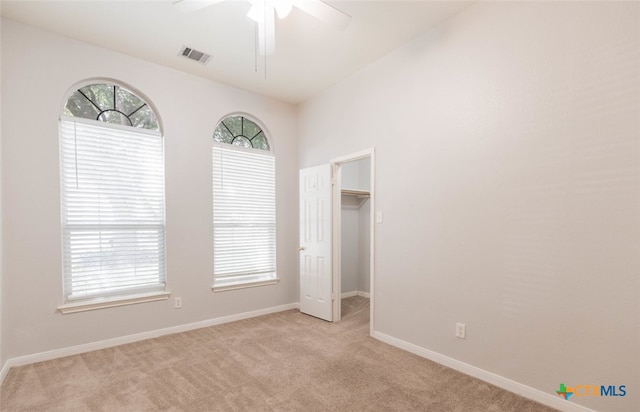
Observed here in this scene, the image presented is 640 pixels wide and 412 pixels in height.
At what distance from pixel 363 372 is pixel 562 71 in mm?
2690

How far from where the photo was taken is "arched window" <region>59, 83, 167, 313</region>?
9.85ft

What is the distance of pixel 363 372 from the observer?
2.59 meters

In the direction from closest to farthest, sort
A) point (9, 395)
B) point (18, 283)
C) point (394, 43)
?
1. point (9, 395)
2. point (18, 283)
3. point (394, 43)

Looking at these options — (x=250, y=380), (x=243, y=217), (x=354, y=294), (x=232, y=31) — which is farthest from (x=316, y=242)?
(x=232, y=31)

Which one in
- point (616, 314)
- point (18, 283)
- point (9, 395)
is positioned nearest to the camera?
point (616, 314)

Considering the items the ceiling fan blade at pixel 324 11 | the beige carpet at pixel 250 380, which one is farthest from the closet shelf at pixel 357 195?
the ceiling fan blade at pixel 324 11

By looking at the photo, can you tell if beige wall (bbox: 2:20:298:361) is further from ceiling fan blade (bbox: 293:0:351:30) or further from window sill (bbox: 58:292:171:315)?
ceiling fan blade (bbox: 293:0:351:30)

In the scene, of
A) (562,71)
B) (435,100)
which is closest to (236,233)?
(435,100)

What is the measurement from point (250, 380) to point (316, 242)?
1969 millimetres

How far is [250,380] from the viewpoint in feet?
8.09

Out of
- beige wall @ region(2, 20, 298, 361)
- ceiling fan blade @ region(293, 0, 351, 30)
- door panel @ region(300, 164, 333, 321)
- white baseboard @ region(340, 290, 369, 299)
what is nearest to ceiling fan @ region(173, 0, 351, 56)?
ceiling fan blade @ region(293, 0, 351, 30)

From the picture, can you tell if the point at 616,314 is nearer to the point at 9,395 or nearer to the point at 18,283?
the point at 9,395

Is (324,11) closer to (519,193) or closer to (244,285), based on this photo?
(519,193)

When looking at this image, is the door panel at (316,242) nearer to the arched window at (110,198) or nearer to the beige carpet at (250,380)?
the beige carpet at (250,380)
